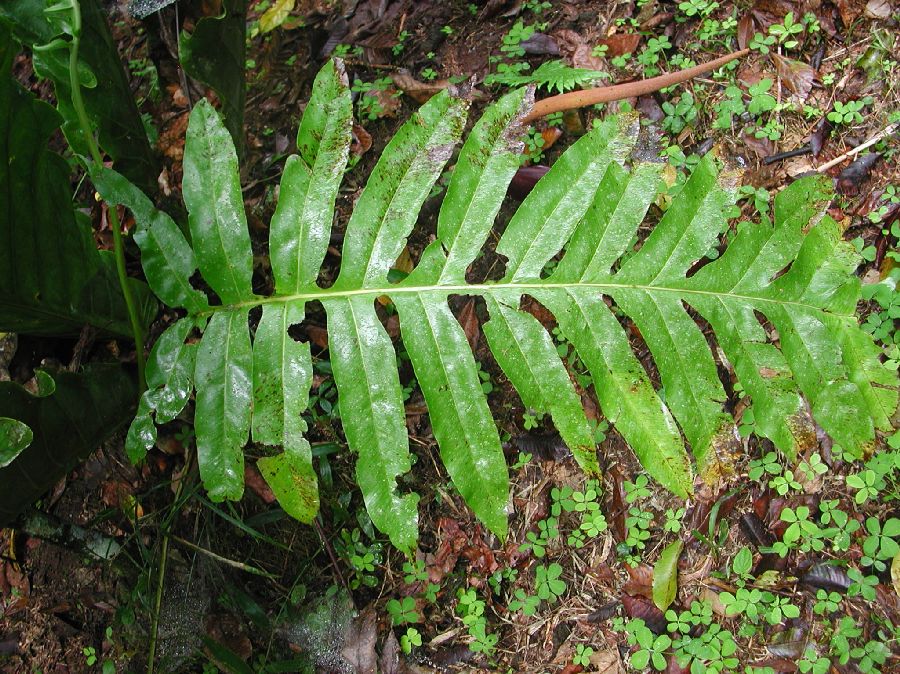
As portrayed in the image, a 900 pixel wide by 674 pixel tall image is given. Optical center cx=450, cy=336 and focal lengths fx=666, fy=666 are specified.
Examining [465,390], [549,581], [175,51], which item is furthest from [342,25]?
[549,581]

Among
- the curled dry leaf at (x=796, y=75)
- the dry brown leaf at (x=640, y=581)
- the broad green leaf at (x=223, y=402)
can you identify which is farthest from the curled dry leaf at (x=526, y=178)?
the dry brown leaf at (x=640, y=581)

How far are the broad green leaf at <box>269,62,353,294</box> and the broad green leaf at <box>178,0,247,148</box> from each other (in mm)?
436

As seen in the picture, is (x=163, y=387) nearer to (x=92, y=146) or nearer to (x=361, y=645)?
(x=92, y=146)

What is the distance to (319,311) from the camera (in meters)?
2.52

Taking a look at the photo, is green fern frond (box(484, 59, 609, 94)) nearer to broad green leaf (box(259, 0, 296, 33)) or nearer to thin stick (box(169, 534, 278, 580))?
broad green leaf (box(259, 0, 296, 33))

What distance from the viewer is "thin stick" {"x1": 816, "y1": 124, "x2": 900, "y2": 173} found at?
2359 mm

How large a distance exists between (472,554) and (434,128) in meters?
1.41

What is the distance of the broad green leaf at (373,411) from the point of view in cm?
170

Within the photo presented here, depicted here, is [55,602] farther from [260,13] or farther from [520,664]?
[260,13]

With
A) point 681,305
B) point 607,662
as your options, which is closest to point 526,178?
point 681,305

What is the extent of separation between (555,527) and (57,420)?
158cm

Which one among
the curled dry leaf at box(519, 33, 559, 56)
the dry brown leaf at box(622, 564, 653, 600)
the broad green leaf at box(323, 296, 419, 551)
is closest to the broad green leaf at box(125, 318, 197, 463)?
the broad green leaf at box(323, 296, 419, 551)

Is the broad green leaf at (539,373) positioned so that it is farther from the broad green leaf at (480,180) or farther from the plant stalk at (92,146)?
the plant stalk at (92,146)

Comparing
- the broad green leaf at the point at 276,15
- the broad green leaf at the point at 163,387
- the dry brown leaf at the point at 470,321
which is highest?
the broad green leaf at the point at 276,15
